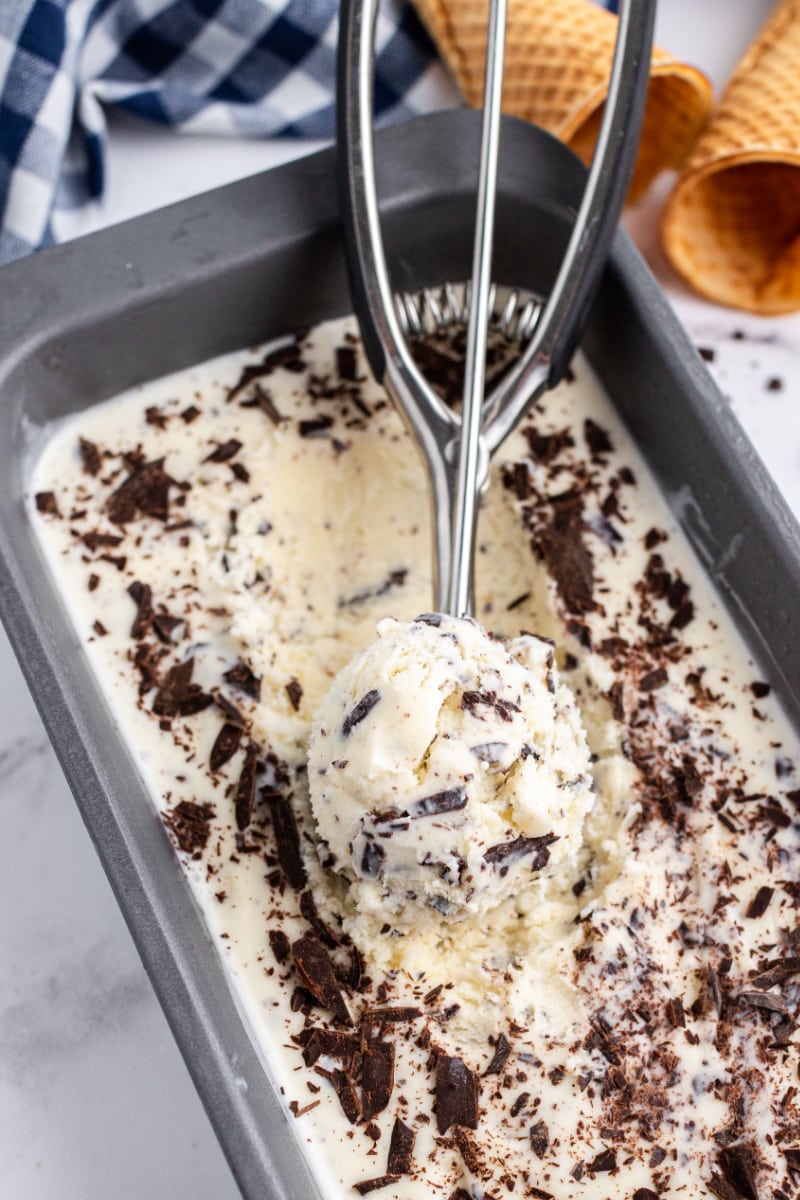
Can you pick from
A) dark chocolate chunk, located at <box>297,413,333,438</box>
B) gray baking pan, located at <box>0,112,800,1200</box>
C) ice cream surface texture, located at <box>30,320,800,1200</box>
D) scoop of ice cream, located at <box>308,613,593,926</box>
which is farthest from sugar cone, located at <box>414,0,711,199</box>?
scoop of ice cream, located at <box>308,613,593,926</box>

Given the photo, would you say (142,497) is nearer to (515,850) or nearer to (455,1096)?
(515,850)

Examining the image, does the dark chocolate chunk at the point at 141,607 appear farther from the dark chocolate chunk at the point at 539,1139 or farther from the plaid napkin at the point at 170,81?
the dark chocolate chunk at the point at 539,1139

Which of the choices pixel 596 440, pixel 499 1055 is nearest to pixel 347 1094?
pixel 499 1055

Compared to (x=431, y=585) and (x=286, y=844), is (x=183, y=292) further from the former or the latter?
(x=286, y=844)

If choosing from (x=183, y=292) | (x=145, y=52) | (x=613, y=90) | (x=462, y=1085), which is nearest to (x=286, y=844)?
(x=462, y=1085)

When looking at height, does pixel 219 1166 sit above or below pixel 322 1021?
below

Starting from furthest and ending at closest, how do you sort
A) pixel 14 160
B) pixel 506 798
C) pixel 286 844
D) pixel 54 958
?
pixel 14 160, pixel 54 958, pixel 286 844, pixel 506 798
